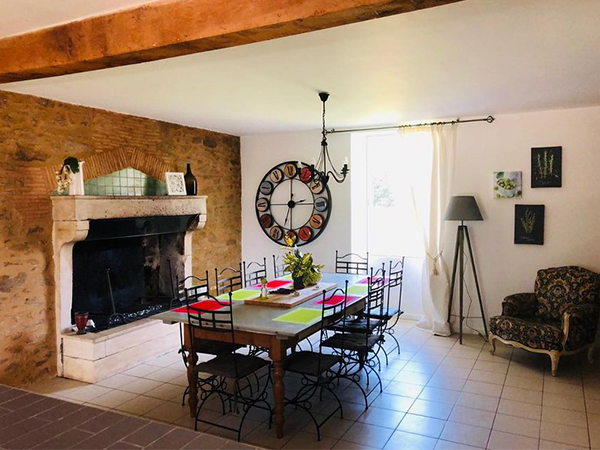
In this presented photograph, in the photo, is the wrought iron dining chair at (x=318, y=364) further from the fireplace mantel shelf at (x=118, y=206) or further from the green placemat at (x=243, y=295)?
the fireplace mantel shelf at (x=118, y=206)

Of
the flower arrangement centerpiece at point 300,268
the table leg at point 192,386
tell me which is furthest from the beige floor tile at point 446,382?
the table leg at point 192,386

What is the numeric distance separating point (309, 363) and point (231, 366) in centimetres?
56

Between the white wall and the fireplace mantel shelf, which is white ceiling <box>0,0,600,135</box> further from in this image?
the fireplace mantel shelf

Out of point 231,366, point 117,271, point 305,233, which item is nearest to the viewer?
point 231,366

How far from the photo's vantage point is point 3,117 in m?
3.80

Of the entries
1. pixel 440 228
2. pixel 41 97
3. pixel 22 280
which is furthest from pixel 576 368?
pixel 41 97

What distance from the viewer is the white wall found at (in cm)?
484

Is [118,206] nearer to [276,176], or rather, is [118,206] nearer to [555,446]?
[276,176]

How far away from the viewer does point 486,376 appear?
419 cm

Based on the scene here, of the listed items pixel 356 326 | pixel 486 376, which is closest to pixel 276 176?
pixel 356 326

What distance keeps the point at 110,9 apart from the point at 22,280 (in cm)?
266

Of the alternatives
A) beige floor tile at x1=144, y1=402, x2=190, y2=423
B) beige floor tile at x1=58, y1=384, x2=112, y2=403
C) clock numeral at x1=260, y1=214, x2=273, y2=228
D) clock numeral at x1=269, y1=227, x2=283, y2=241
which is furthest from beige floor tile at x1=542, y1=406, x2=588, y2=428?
clock numeral at x1=260, y1=214, x2=273, y2=228

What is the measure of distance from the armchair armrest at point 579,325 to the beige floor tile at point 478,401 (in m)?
1.03

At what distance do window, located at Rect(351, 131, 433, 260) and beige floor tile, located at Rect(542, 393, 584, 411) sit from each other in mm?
2496
